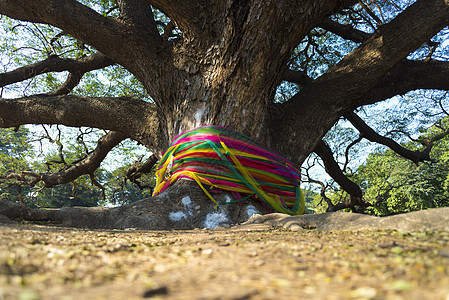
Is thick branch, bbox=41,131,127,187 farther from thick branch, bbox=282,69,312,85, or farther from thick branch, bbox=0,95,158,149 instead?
thick branch, bbox=282,69,312,85

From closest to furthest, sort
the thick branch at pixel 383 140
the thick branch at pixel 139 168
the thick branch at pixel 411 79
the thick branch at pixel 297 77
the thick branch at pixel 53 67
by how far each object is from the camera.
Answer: the thick branch at pixel 411 79 → the thick branch at pixel 53 67 → the thick branch at pixel 297 77 → the thick branch at pixel 383 140 → the thick branch at pixel 139 168

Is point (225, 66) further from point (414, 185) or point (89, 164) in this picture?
point (414, 185)

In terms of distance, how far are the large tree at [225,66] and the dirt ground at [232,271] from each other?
7.48 feet

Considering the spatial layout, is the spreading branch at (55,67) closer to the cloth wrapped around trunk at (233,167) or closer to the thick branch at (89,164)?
the thick branch at (89,164)

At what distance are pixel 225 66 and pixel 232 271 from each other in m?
2.85

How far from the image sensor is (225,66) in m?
3.40

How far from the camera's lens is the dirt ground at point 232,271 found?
2.41 ft

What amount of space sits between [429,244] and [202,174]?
2.26 m

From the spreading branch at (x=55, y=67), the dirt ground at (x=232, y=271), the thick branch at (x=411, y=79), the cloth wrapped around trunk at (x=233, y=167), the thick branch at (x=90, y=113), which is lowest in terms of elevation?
the dirt ground at (x=232, y=271)

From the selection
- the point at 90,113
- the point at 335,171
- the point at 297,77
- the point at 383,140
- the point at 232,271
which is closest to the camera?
the point at 232,271

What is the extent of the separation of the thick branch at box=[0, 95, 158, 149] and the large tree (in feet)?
0.05

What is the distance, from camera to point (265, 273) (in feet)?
3.14

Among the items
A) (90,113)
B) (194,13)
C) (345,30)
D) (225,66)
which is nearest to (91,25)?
(90,113)

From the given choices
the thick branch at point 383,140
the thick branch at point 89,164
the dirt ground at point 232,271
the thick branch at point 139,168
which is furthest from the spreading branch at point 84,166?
the thick branch at point 383,140
